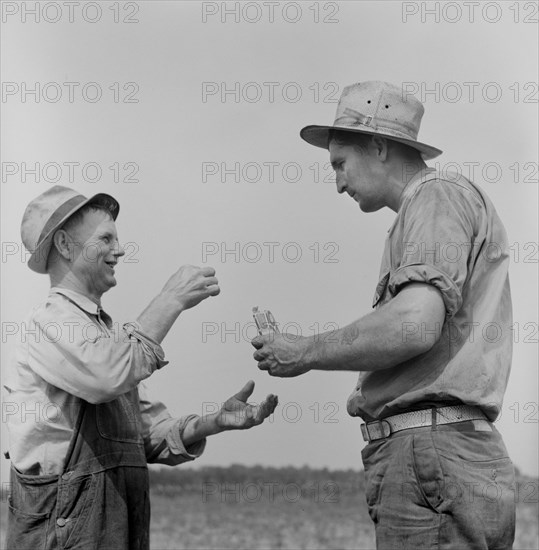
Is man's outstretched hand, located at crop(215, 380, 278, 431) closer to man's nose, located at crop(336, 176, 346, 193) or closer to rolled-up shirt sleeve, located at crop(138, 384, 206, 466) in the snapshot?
rolled-up shirt sleeve, located at crop(138, 384, 206, 466)

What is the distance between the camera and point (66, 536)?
4422 millimetres

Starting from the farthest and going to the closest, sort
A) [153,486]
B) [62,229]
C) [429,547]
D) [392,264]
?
[153,486]
[62,229]
[392,264]
[429,547]

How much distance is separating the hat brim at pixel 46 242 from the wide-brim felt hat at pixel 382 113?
46.9 inches

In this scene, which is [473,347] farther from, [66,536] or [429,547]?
[66,536]

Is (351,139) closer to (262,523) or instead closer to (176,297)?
(176,297)

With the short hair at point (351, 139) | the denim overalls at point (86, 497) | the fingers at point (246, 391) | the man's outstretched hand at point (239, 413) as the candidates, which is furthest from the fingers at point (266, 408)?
the short hair at point (351, 139)

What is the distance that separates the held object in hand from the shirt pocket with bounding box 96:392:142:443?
2.95 ft

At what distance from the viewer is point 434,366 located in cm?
382

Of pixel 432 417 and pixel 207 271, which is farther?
pixel 207 271

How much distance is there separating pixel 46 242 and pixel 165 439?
3.70ft

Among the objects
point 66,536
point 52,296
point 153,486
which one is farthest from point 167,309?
point 153,486

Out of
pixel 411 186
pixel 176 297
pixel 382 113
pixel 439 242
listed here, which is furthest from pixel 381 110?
pixel 176 297

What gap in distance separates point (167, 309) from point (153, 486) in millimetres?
5512

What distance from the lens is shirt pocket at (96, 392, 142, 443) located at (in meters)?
4.61
